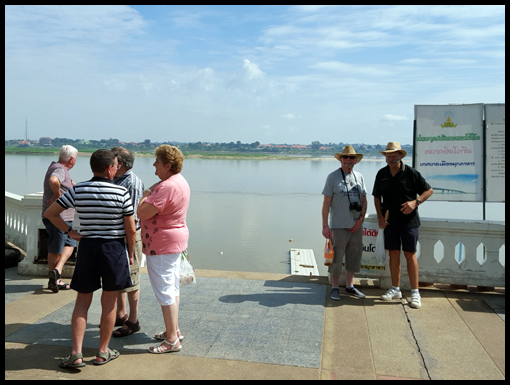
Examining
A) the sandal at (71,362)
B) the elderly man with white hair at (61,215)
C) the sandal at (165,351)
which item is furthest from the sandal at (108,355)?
the elderly man with white hair at (61,215)

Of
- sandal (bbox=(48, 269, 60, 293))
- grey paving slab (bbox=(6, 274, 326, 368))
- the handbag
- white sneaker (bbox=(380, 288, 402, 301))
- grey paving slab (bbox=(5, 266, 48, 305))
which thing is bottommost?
grey paving slab (bbox=(6, 274, 326, 368))

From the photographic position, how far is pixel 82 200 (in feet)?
12.5

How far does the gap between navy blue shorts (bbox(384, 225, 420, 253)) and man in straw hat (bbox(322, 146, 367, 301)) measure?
0.32 metres

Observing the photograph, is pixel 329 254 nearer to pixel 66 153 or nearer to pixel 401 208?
pixel 401 208

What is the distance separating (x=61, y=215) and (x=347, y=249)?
3.56 metres

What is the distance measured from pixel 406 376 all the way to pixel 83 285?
2705 millimetres

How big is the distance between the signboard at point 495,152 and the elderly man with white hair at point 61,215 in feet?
18.1

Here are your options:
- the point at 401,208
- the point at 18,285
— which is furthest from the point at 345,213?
the point at 18,285

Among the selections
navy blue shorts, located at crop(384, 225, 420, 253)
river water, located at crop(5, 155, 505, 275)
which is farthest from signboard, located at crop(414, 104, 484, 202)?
river water, located at crop(5, 155, 505, 275)

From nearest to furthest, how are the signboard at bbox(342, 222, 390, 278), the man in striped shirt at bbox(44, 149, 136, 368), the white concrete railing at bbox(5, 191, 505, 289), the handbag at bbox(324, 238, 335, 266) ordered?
the man in striped shirt at bbox(44, 149, 136, 368), the handbag at bbox(324, 238, 335, 266), the white concrete railing at bbox(5, 191, 505, 289), the signboard at bbox(342, 222, 390, 278)

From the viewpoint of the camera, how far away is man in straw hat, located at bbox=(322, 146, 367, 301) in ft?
18.9

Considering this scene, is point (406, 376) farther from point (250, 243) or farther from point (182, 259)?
point (250, 243)

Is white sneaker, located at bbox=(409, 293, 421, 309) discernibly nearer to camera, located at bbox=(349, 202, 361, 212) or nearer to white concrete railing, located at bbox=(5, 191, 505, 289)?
white concrete railing, located at bbox=(5, 191, 505, 289)

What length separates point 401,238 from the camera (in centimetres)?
579
